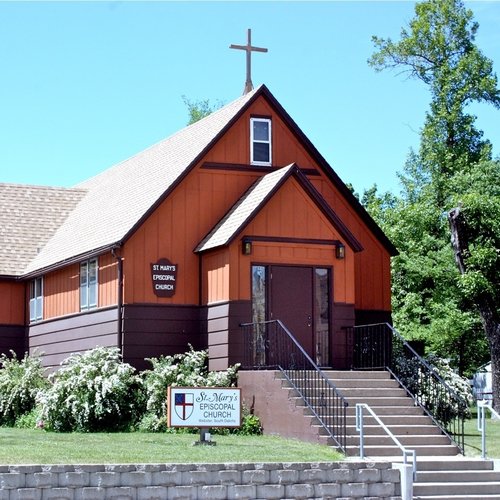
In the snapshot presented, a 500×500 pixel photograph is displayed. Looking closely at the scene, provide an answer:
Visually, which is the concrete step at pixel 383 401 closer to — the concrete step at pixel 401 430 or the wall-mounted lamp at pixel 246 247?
the concrete step at pixel 401 430

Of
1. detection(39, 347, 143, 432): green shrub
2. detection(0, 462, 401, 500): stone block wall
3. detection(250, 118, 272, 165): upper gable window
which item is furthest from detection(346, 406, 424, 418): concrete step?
detection(250, 118, 272, 165): upper gable window

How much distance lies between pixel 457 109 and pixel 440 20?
181 inches

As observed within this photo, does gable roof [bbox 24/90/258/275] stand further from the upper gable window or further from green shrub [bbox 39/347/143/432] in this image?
green shrub [bbox 39/347/143/432]

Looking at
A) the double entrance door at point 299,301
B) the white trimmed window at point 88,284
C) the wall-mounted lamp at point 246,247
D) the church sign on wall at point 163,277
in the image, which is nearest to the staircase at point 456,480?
the double entrance door at point 299,301

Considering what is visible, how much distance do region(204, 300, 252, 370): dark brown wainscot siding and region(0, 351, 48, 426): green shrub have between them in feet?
14.5

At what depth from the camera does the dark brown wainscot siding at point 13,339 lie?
3145 centimetres

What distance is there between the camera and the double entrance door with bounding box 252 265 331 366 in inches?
983

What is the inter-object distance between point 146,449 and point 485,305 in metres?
15.2

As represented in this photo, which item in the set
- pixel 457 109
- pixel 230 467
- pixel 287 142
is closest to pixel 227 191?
pixel 287 142

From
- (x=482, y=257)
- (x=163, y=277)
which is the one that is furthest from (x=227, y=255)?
(x=482, y=257)

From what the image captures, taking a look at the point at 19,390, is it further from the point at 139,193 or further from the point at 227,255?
the point at 227,255

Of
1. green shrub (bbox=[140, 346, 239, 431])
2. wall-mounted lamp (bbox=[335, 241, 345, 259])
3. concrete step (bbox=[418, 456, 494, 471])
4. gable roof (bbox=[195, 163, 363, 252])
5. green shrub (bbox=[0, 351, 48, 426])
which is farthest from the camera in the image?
green shrub (bbox=[0, 351, 48, 426])

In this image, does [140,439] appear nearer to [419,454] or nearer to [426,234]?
[419,454]

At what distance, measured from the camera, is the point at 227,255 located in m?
24.7
